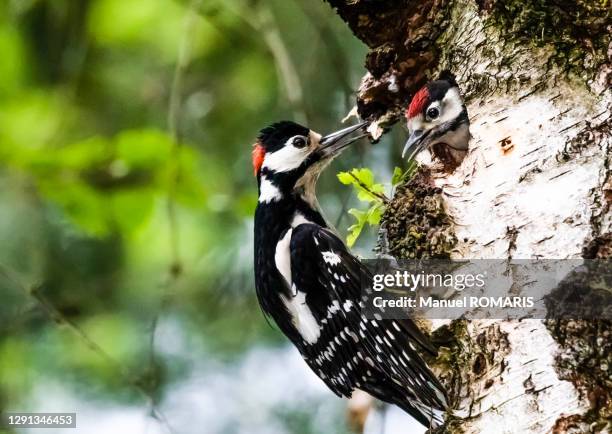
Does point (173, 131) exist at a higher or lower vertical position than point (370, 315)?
higher

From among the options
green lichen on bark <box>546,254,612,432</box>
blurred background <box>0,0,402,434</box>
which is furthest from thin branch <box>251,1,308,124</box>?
green lichen on bark <box>546,254,612,432</box>

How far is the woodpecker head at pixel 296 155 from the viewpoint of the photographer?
374 centimetres

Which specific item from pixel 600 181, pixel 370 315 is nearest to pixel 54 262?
pixel 370 315

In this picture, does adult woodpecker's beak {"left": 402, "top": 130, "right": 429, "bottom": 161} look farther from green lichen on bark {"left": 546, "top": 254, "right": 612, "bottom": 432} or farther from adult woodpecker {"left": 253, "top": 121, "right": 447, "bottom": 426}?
green lichen on bark {"left": 546, "top": 254, "right": 612, "bottom": 432}

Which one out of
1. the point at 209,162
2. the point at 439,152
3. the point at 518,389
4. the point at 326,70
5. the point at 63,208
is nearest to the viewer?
the point at 518,389

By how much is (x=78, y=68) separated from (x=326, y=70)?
49.8 inches

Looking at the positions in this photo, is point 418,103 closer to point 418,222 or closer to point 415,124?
point 415,124

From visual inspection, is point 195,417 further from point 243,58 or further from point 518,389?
point 518,389

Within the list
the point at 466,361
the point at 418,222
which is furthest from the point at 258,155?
the point at 466,361

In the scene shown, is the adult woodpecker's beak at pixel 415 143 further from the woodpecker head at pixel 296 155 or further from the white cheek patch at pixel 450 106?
the woodpecker head at pixel 296 155

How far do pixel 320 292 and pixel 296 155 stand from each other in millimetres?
710

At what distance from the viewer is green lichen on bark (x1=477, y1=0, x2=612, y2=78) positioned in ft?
8.51

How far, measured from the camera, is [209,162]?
5.10 meters

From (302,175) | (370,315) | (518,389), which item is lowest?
(518,389)
